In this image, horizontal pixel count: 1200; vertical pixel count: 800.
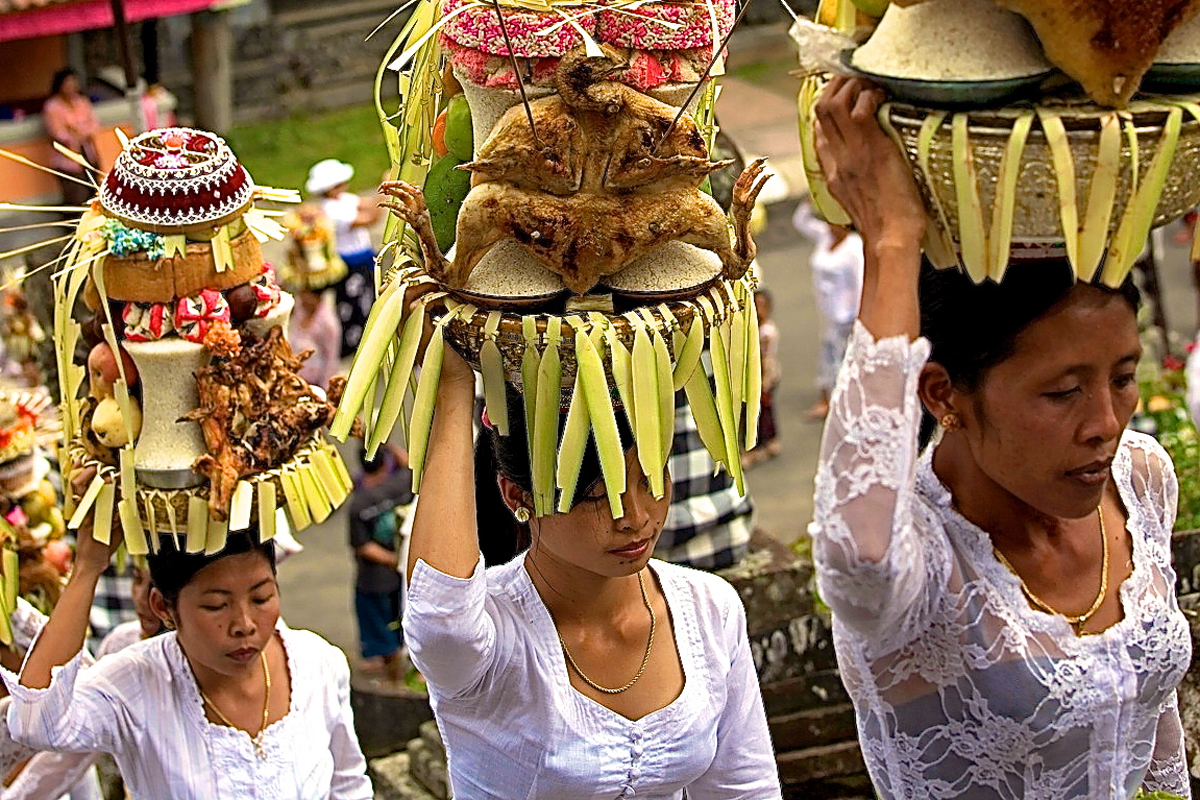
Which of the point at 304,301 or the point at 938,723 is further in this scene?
the point at 304,301

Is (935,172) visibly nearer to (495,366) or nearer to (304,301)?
(495,366)

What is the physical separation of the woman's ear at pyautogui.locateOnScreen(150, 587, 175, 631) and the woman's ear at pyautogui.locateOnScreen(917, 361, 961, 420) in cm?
168

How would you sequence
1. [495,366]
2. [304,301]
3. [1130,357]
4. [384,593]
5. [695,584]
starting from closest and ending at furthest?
[1130,357] → [495,366] → [695,584] → [384,593] → [304,301]

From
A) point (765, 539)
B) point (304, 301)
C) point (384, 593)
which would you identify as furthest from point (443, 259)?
point (304, 301)

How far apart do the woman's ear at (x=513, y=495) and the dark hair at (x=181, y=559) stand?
85cm

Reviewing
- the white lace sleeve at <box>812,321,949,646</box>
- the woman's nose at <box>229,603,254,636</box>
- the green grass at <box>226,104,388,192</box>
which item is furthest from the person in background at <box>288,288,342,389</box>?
the white lace sleeve at <box>812,321,949,646</box>

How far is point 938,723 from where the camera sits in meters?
2.54

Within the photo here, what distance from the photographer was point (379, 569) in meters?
6.79

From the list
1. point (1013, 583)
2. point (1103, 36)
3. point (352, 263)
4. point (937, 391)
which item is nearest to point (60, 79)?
point (352, 263)

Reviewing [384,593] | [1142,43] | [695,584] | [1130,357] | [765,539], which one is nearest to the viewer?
[1142,43]

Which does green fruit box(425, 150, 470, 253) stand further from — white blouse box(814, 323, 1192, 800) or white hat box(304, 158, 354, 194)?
white hat box(304, 158, 354, 194)

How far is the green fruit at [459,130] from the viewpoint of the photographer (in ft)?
9.21

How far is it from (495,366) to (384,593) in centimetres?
425

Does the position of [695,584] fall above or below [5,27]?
Result: above
